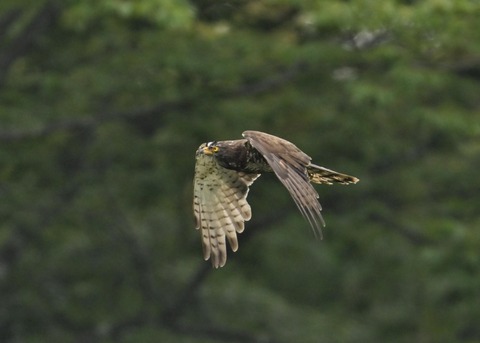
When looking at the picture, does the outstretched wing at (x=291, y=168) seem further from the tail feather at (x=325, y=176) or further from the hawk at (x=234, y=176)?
the tail feather at (x=325, y=176)

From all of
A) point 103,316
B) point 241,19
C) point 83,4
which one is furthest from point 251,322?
point 83,4

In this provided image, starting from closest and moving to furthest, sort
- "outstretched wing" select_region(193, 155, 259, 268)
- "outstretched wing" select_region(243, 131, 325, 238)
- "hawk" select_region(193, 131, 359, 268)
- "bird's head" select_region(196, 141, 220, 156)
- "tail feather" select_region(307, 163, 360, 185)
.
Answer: "outstretched wing" select_region(243, 131, 325, 238), "hawk" select_region(193, 131, 359, 268), "tail feather" select_region(307, 163, 360, 185), "bird's head" select_region(196, 141, 220, 156), "outstretched wing" select_region(193, 155, 259, 268)

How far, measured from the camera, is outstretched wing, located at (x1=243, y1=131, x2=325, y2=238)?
31.2 ft

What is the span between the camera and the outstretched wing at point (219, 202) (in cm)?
1125

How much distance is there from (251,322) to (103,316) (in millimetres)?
1844

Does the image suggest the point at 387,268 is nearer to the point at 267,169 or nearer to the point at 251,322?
the point at 251,322

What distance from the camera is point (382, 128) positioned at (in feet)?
64.3

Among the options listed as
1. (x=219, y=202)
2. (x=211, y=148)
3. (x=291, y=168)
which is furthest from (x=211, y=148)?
(x=291, y=168)

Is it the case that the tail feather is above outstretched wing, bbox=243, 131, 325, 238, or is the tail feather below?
above

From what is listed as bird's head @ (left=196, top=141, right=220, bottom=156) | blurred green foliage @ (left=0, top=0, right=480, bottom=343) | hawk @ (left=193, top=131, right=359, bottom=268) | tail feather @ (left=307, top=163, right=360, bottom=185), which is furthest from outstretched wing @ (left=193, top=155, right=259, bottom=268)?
blurred green foliage @ (left=0, top=0, right=480, bottom=343)

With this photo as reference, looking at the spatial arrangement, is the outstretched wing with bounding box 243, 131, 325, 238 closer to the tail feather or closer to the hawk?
the hawk

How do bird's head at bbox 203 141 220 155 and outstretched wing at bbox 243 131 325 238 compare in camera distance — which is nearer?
outstretched wing at bbox 243 131 325 238

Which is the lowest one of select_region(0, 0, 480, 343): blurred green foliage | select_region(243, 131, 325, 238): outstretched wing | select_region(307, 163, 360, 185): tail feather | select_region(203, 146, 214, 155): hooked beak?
select_region(243, 131, 325, 238): outstretched wing

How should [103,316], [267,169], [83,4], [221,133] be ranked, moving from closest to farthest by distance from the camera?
[267,169] < [83,4] < [221,133] < [103,316]
